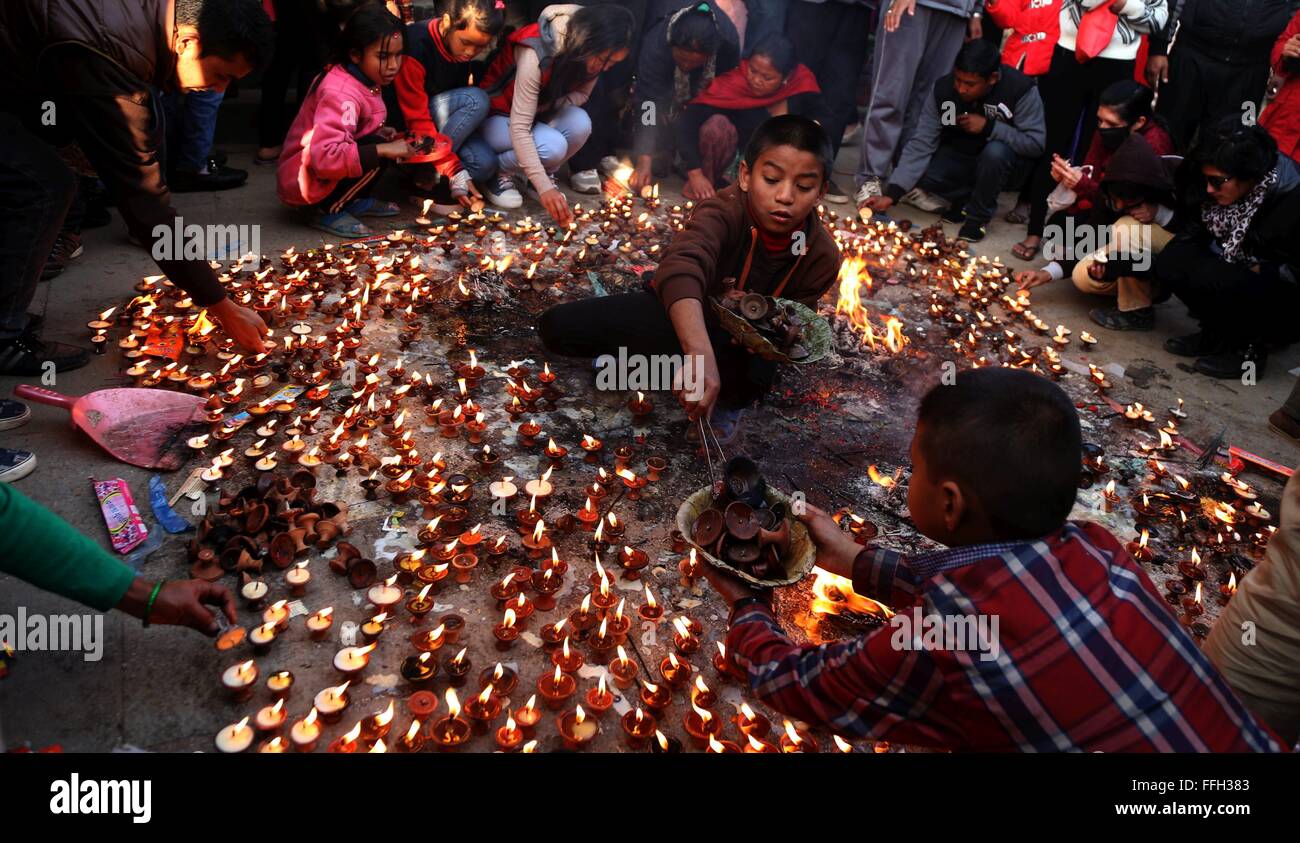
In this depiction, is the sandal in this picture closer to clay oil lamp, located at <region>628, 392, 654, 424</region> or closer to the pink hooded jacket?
clay oil lamp, located at <region>628, 392, 654, 424</region>

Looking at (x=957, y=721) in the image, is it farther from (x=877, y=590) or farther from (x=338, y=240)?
(x=338, y=240)

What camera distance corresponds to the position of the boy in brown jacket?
13.0 feet

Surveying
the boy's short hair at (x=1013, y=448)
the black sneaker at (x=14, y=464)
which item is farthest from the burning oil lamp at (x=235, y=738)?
the boy's short hair at (x=1013, y=448)

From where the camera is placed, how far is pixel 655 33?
26.7 feet

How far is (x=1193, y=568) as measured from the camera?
3893 mm

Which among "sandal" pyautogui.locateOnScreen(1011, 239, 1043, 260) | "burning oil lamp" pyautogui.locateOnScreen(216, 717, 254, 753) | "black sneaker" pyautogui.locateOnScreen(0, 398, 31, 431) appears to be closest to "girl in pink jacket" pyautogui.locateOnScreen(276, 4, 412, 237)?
"black sneaker" pyautogui.locateOnScreen(0, 398, 31, 431)

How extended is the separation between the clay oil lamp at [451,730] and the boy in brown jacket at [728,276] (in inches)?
68.7

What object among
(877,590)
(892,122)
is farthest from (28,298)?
(892,122)

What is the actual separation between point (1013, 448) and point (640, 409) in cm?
270

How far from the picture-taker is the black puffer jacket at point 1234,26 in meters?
7.43

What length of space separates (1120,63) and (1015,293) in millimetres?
3050

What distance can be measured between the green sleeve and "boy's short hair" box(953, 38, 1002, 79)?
324 inches

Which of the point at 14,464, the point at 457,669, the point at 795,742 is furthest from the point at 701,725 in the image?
the point at 14,464

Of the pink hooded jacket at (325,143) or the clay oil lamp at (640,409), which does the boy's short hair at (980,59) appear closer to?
the clay oil lamp at (640,409)
